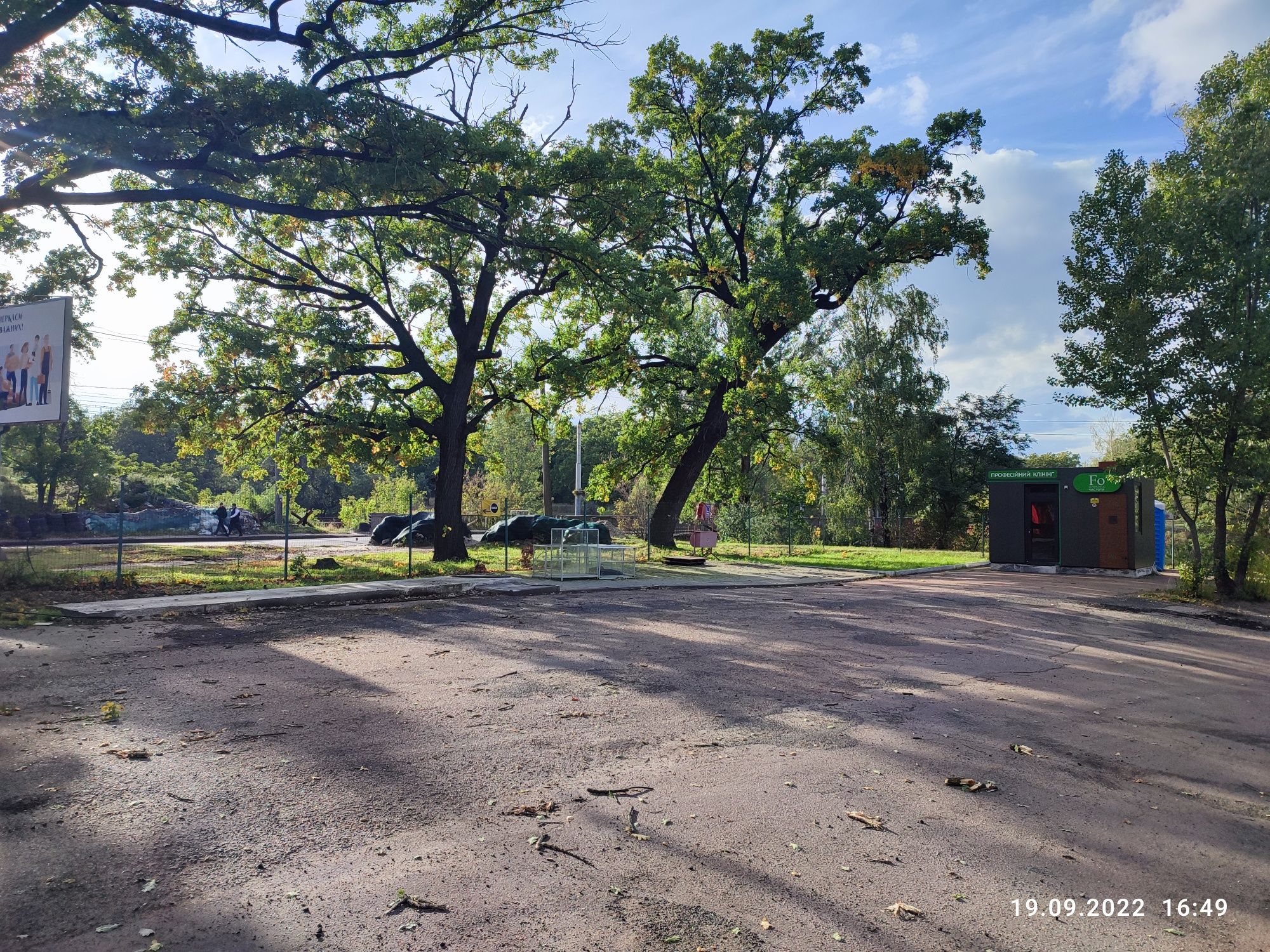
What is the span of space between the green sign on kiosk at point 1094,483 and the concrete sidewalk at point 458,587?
5.15 metres

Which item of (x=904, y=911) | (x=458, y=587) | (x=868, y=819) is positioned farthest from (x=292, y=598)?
(x=904, y=911)

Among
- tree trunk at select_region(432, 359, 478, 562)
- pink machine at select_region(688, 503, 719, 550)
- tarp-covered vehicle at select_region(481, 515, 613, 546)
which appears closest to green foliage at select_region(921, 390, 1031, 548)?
pink machine at select_region(688, 503, 719, 550)

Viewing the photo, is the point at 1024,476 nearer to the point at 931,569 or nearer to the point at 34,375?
the point at 931,569

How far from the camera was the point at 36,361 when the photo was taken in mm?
16031

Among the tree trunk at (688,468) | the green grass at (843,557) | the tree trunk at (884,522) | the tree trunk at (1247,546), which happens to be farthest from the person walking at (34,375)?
the tree trunk at (884,522)

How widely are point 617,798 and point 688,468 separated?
2391cm

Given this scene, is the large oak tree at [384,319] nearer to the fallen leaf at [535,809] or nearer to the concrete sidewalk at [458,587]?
the concrete sidewalk at [458,587]

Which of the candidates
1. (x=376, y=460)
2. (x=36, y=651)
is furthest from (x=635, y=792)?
(x=376, y=460)

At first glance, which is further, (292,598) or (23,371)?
(23,371)

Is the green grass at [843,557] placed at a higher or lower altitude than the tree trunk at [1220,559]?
lower

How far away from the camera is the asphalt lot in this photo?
337cm

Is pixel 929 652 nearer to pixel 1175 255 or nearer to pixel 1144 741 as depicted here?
pixel 1144 741

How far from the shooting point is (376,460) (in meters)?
24.3

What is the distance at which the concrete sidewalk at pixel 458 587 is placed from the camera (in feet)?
40.8
